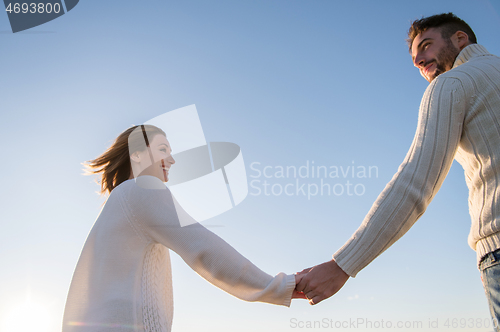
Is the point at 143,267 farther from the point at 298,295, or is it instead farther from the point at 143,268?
the point at 298,295

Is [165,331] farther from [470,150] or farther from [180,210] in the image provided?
[470,150]

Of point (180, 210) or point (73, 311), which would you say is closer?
point (73, 311)

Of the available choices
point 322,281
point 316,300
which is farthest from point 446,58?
point 316,300

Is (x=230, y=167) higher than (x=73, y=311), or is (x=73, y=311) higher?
(x=230, y=167)

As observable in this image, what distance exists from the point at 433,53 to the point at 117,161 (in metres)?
2.42

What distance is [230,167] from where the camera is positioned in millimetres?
4465

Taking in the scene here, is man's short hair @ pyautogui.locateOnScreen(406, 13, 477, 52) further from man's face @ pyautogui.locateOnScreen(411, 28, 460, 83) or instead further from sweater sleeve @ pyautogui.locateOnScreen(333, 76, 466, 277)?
sweater sleeve @ pyautogui.locateOnScreen(333, 76, 466, 277)

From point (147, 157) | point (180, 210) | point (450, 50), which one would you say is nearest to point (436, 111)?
point (450, 50)

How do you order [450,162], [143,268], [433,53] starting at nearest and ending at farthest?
[450,162], [143,268], [433,53]

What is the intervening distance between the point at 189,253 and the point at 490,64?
190 cm

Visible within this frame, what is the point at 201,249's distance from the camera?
2178mm

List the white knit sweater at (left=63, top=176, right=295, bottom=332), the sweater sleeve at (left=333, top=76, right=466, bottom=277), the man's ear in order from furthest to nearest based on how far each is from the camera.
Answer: the man's ear
the white knit sweater at (left=63, top=176, right=295, bottom=332)
the sweater sleeve at (left=333, top=76, right=466, bottom=277)

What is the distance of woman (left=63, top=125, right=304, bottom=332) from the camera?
1930 mm

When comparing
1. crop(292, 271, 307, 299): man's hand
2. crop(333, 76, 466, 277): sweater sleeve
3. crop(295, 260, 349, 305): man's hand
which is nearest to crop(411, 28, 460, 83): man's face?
crop(333, 76, 466, 277): sweater sleeve
